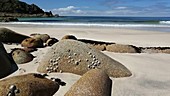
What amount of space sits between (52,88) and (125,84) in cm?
123

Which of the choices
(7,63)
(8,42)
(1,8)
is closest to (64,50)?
(7,63)

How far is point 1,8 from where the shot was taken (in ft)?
311

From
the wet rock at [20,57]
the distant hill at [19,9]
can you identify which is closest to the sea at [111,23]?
the wet rock at [20,57]

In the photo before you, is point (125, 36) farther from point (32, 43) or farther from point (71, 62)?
point (71, 62)

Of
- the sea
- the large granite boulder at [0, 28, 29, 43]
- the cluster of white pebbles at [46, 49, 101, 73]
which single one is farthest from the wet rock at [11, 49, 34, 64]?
the sea

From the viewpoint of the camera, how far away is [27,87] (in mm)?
3434

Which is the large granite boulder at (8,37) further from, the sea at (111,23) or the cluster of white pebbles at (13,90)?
the sea at (111,23)

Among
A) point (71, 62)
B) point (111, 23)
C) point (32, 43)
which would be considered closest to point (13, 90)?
point (71, 62)

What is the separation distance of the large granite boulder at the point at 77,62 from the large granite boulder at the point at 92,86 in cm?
74

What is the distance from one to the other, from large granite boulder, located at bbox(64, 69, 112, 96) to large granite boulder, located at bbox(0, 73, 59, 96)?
1.00 feet

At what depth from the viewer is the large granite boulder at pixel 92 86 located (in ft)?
11.3

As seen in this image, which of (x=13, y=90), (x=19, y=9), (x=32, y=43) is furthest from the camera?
(x=19, y=9)

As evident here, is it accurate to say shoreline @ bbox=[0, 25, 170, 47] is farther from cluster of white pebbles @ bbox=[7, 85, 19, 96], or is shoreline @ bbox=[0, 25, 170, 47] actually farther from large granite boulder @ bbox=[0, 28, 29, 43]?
cluster of white pebbles @ bbox=[7, 85, 19, 96]

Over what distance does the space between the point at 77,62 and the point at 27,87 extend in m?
1.64
